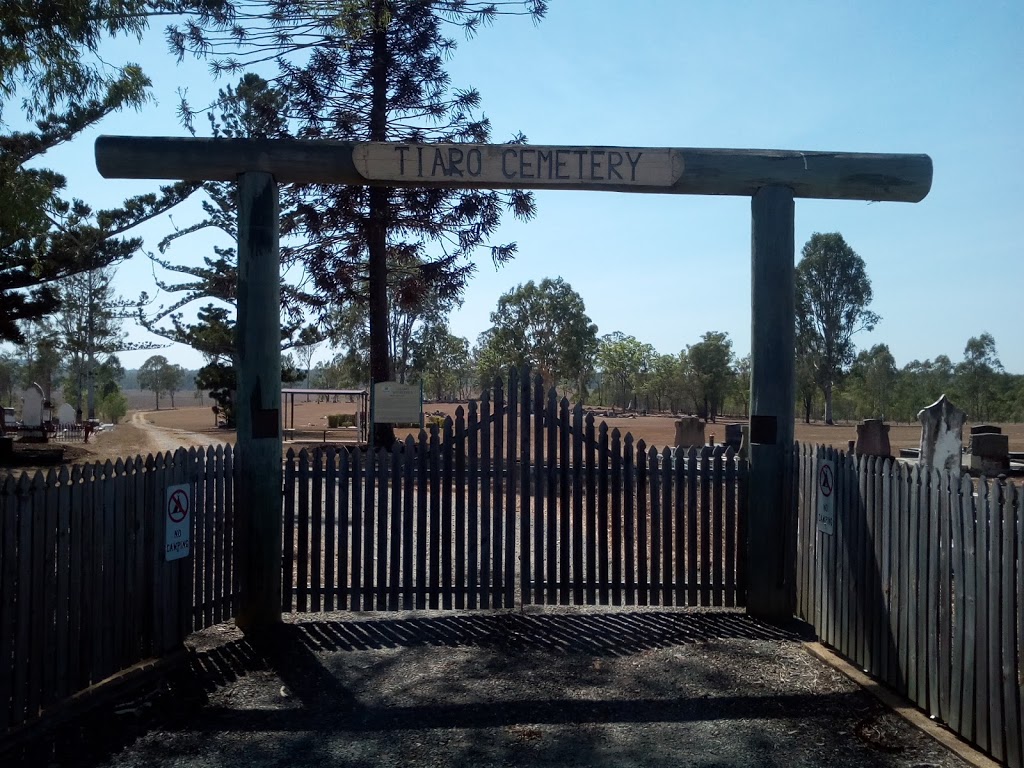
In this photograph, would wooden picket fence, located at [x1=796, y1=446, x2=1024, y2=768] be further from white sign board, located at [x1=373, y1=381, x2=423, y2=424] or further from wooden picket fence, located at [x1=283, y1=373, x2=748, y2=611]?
white sign board, located at [x1=373, y1=381, x2=423, y2=424]

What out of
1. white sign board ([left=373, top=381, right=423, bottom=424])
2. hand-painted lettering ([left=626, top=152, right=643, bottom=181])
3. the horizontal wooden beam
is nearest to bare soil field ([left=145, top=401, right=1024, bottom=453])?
white sign board ([left=373, top=381, right=423, bottom=424])

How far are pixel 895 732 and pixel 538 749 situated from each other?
7.16 feet

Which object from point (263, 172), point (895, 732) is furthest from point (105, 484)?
point (895, 732)

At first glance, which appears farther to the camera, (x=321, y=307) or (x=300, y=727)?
(x=321, y=307)

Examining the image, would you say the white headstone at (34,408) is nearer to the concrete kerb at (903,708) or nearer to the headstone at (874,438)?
the headstone at (874,438)

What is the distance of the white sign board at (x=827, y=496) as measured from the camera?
6.69m

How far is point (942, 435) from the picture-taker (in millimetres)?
13031

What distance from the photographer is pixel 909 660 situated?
543 centimetres

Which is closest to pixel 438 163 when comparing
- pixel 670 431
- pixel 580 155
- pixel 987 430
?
pixel 580 155

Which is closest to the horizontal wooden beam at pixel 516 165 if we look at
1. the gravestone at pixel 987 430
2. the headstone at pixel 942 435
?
the headstone at pixel 942 435

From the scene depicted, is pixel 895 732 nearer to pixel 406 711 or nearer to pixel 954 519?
pixel 954 519

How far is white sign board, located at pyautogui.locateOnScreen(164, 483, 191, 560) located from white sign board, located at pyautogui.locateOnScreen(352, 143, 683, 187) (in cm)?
315

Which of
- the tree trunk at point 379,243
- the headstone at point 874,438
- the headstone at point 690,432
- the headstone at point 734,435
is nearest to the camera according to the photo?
the tree trunk at point 379,243

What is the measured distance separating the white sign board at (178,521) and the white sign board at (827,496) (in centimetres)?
515
